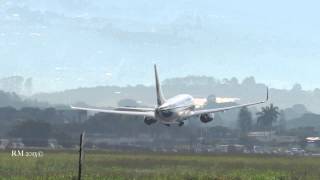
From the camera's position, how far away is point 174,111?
128750mm

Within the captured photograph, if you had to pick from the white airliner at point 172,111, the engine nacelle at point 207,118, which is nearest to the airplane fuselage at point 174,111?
the white airliner at point 172,111

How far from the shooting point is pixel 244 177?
74.2 m

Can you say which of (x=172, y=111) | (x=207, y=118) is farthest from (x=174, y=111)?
(x=207, y=118)

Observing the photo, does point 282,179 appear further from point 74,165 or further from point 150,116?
point 150,116

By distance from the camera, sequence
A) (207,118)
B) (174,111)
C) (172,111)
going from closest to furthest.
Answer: (172,111) < (174,111) < (207,118)

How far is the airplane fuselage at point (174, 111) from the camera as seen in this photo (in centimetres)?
12700

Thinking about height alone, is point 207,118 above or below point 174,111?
below

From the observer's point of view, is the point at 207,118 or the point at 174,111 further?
the point at 207,118

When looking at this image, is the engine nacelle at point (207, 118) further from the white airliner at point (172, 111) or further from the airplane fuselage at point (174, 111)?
the airplane fuselage at point (174, 111)

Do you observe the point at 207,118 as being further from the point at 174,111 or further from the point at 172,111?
the point at 172,111

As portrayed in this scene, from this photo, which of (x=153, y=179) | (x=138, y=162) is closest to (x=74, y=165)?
(x=138, y=162)

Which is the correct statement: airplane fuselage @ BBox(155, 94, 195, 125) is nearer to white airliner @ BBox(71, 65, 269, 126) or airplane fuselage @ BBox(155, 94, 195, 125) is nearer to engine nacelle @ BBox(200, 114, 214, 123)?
white airliner @ BBox(71, 65, 269, 126)

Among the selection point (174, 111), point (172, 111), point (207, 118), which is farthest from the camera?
point (207, 118)

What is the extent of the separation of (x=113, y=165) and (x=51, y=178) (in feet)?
107
